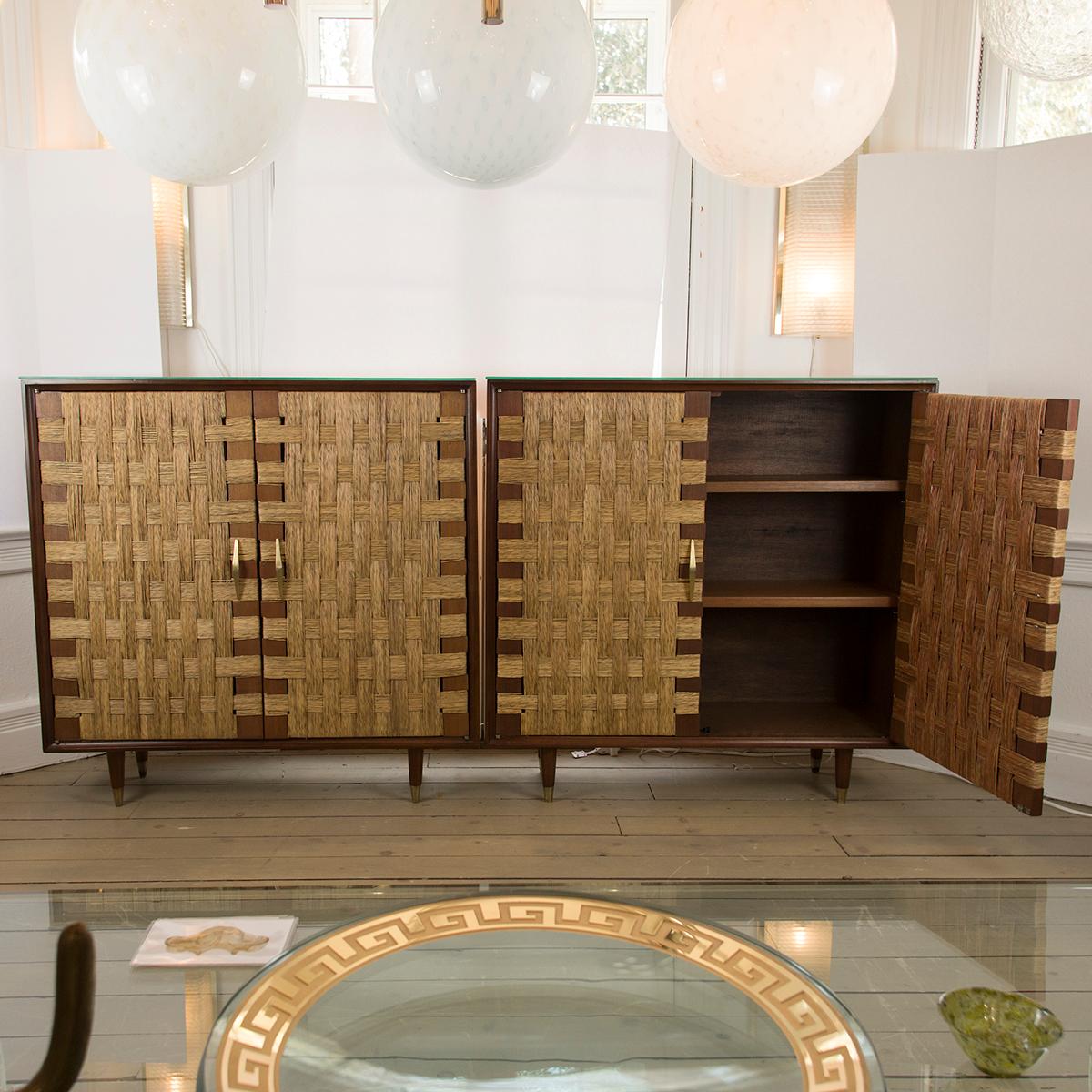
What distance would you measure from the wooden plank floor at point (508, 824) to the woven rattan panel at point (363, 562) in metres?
0.30

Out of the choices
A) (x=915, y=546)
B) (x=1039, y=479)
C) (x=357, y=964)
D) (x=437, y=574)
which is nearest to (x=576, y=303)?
(x=437, y=574)

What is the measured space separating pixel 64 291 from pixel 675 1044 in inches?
118

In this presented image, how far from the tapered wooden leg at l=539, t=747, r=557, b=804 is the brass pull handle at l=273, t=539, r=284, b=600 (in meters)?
0.85

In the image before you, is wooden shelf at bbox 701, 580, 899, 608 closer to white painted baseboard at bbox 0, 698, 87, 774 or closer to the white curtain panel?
the white curtain panel

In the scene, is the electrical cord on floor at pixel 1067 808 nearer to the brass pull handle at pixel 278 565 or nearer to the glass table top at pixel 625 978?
the glass table top at pixel 625 978

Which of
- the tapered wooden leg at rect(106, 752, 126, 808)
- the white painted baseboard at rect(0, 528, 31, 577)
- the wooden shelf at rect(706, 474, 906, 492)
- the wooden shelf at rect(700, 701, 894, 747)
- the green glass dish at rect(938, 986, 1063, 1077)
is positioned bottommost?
the tapered wooden leg at rect(106, 752, 126, 808)

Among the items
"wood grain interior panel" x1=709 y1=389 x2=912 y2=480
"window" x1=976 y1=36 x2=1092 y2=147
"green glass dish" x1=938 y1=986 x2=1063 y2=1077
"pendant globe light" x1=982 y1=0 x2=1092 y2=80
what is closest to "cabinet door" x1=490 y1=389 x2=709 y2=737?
"wood grain interior panel" x1=709 y1=389 x2=912 y2=480

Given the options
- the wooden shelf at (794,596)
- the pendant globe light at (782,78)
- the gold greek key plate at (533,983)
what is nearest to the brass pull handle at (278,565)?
the wooden shelf at (794,596)

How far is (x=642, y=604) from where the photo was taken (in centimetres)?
299

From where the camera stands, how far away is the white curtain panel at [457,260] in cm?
330

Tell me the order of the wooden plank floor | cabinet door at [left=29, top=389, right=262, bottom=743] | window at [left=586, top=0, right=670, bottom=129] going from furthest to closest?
window at [left=586, top=0, right=670, bottom=129], cabinet door at [left=29, top=389, right=262, bottom=743], the wooden plank floor

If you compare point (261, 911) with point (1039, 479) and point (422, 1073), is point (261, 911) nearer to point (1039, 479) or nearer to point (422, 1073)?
point (422, 1073)

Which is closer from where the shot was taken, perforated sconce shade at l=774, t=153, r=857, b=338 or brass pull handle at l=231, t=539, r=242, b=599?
brass pull handle at l=231, t=539, r=242, b=599

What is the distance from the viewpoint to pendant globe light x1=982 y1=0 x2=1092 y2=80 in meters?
1.34
